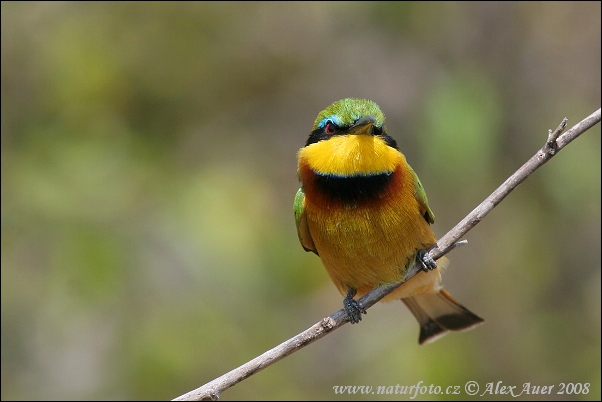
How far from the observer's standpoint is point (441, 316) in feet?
12.0

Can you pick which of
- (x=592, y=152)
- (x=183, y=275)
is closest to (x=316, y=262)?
(x=183, y=275)

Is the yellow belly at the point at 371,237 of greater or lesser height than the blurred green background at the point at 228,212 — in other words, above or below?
below

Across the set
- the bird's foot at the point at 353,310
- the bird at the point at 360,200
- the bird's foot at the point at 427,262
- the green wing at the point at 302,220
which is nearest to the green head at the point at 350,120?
the bird at the point at 360,200

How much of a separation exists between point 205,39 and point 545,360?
2837 mm

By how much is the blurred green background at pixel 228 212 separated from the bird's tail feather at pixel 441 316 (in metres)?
0.36

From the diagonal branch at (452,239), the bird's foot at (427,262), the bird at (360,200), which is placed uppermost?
the bird at (360,200)

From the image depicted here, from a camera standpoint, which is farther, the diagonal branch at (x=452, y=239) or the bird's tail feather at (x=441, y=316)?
the bird's tail feather at (x=441, y=316)

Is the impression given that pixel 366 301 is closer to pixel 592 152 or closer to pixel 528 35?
pixel 592 152

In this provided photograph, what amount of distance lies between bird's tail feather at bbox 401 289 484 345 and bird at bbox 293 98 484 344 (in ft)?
2.12

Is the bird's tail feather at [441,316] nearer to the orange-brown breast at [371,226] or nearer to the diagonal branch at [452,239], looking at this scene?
the orange-brown breast at [371,226]

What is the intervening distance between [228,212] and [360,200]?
1.47 metres

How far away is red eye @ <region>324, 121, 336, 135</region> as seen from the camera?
2.94 metres

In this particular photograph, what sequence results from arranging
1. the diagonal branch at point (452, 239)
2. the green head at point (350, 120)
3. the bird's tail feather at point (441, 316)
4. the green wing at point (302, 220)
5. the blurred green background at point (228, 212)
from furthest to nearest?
1. the blurred green background at point (228, 212)
2. the bird's tail feather at point (441, 316)
3. the green wing at point (302, 220)
4. the green head at point (350, 120)
5. the diagonal branch at point (452, 239)

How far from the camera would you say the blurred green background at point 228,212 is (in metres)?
4.02
